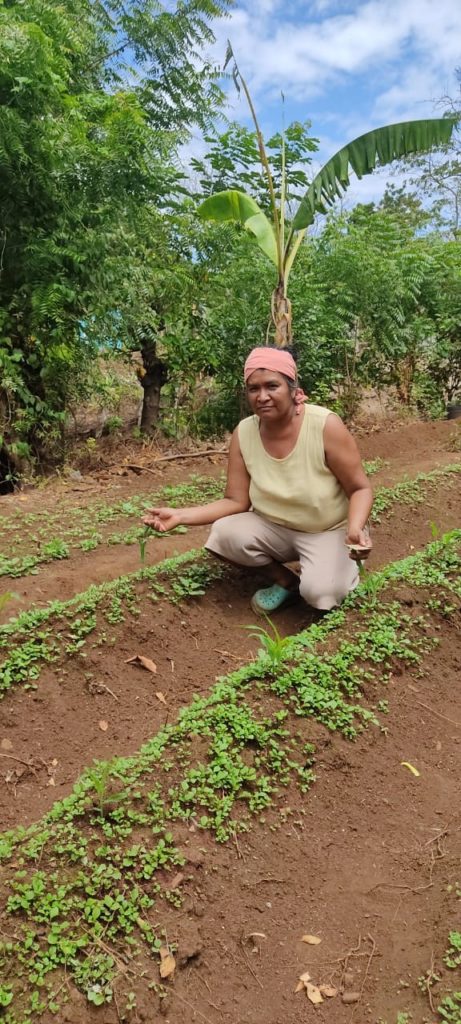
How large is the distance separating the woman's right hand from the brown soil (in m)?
0.45

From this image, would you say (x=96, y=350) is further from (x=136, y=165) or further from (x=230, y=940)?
(x=230, y=940)

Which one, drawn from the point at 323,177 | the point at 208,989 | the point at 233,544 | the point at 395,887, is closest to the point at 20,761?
the point at 208,989

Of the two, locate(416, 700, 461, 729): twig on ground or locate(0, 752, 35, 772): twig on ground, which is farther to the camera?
locate(416, 700, 461, 729): twig on ground

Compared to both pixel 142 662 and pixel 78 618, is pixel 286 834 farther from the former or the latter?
pixel 78 618

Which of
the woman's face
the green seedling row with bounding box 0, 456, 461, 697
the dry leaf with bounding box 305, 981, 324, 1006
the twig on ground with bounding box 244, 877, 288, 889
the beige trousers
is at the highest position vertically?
the woman's face

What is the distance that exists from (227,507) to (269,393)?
77cm

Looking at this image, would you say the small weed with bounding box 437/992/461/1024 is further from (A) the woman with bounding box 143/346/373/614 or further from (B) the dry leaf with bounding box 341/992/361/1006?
(A) the woman with bounding box 143/346/373/614

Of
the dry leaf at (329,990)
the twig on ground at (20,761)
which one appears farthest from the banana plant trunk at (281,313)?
the dry leaf at (329,990)

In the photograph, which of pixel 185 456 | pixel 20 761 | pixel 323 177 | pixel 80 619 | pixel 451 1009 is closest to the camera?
pixel 451 1009

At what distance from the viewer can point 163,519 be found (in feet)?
11.7

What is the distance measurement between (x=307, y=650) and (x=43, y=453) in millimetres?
4922

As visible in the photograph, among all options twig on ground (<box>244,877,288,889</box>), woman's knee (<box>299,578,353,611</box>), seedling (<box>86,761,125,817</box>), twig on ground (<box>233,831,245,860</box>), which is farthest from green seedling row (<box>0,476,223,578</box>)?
twig on ground (<box>244,877,288,889</box>)

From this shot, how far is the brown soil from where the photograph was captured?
6.16 feet

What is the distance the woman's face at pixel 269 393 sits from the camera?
3.33 metres
